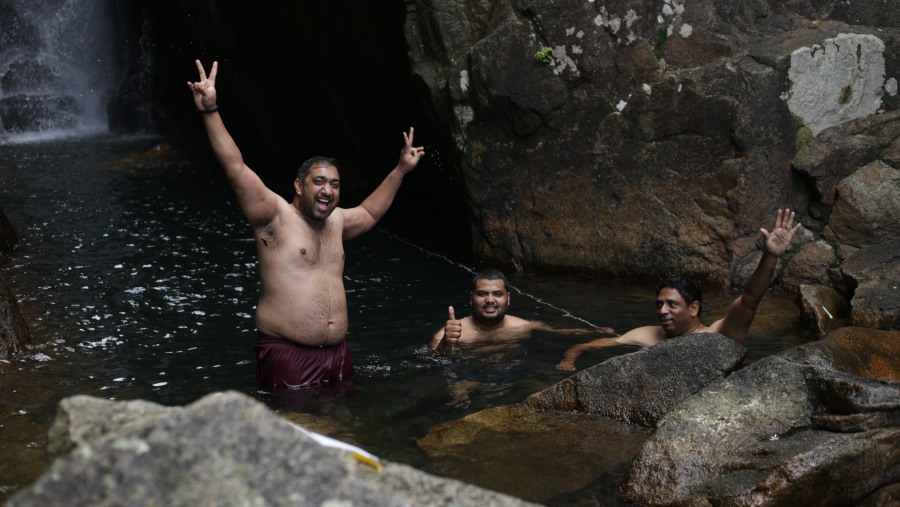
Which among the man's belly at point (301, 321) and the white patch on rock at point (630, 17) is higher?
the white patch on rock at point (630, 17)

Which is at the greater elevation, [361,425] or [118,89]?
[118,89]

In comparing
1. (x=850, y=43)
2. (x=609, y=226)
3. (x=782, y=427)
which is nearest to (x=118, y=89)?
(x=609, y=226)

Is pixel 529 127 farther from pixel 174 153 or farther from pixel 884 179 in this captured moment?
pixel 174 153

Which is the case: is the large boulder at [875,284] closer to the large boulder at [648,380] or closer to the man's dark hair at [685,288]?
the man's dark hair at [685,288]

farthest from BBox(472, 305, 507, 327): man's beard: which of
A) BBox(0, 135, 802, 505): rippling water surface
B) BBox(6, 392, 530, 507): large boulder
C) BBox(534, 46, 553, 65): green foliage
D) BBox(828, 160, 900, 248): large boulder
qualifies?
BBox(6, 392, 530, 507): large boulder

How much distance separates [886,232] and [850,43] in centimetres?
182

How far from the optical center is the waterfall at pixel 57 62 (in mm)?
21203

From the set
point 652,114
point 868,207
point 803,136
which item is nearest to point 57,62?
point 652,114

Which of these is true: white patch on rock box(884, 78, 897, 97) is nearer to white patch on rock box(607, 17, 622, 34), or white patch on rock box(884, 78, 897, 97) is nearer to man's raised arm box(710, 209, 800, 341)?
white patch on rock box(607, 17, 622, 34)

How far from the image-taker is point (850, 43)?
8.85m

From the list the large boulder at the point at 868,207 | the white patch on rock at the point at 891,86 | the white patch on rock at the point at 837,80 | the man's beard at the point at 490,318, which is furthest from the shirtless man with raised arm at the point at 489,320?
the white patch on rock at the point at 891,86

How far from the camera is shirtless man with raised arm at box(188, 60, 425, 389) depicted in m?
5.91

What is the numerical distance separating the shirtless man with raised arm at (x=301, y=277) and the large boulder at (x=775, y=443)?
96.6 inches

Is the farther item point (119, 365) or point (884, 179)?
point (884, 179)
